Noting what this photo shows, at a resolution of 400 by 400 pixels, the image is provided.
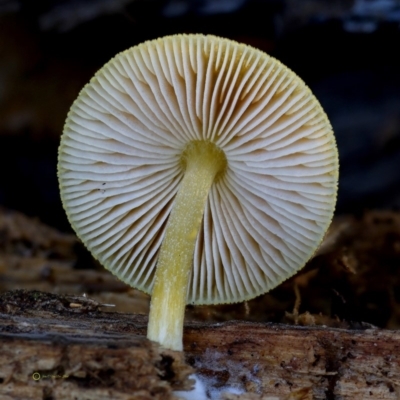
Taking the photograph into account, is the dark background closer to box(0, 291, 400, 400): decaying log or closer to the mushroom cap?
the mushroom cap

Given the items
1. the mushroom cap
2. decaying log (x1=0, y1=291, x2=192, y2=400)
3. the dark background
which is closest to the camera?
decaying log (x1=0, y1=291, x2=192, y2=400)

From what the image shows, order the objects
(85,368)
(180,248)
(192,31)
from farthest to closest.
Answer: (192,31), (180,248), (85,368)

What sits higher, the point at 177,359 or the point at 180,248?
the point at 180,248

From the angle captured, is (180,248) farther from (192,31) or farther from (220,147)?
(192,31)

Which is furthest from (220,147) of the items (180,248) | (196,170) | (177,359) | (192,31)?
(192,31)

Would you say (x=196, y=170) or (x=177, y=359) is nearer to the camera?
(x=177, y=359)

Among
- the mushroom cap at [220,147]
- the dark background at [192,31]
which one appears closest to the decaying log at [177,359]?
the mushroom cap at [220,147]

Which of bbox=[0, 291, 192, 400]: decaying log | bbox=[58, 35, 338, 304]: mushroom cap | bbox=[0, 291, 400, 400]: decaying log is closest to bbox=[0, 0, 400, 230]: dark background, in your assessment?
bbox=[58, 35, 338, 304]: mushroom cap
